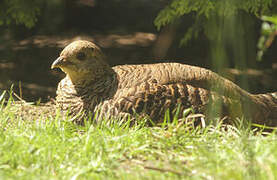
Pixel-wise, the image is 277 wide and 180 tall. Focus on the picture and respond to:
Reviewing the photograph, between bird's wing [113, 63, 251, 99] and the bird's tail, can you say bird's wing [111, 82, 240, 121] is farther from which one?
the bird's tail

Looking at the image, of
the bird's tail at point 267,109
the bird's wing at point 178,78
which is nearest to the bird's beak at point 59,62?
the bird's wing at point 178,78

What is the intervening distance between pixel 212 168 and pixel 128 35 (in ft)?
20.9

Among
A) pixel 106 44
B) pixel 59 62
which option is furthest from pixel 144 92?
pixel 106 44

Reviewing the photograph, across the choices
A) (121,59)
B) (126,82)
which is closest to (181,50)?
(121,59)

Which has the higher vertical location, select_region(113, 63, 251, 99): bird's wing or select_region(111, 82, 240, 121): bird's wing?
select_region(113, 63, 251, 99): bird's wing

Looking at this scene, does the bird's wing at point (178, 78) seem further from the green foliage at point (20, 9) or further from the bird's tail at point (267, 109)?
the green foliage at point (20, 9)

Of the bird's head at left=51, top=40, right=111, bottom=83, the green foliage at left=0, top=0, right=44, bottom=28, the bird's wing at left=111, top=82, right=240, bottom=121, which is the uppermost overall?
the green foliage at left=0, top=0, right=44, bottom=28

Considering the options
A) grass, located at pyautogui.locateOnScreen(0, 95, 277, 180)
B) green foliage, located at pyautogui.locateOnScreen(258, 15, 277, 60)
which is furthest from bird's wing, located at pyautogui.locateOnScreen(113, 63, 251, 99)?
green foliage, located at pyautogui.locateOnScreen(258, 15, 277, 60)

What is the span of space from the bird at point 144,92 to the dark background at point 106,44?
→ 1400 mm

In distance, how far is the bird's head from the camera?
13.5 feet

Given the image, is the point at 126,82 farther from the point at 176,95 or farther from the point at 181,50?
the point at 181,50

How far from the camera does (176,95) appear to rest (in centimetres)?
394

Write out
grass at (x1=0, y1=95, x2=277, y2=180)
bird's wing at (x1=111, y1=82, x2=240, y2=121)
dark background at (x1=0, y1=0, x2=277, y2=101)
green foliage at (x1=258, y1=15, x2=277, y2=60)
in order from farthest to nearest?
dark background at (x1=0, y1=0, x2=277, y2=101)
bird's wing at (x1=111, y1=82, x2=240, y2=121)
grass at (x1=0, y1=95, x2=277, y2=180)
green foliage at (x1=258, y1=15, x2=277, y2=60)

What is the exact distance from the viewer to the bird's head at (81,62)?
411 centimetres
